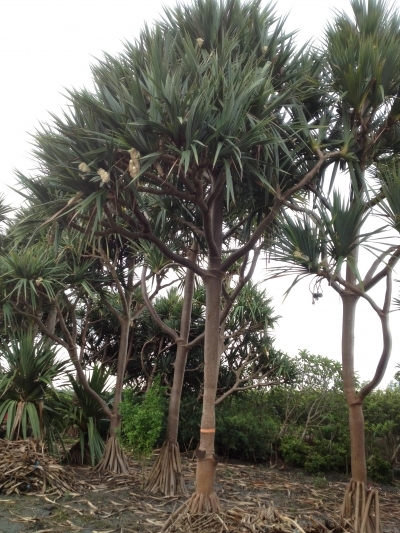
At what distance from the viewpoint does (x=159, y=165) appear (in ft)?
17.4

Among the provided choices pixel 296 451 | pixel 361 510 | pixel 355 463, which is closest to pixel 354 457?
pixel 355 463

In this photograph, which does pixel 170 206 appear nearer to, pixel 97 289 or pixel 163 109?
pixel 163 109

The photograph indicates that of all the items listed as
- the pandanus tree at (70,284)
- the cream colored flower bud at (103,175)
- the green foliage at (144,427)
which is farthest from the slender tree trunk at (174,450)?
the cream colored flower bud at (103,175)

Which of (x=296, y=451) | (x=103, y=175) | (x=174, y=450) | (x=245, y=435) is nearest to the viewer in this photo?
(x=103, y=175)

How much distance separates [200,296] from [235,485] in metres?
4.51

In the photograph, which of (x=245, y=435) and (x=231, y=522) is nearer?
(x=231, y=522)

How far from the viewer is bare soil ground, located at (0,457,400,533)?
4.96 metres

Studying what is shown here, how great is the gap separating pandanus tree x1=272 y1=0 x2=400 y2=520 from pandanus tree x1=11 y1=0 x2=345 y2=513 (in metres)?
0.29

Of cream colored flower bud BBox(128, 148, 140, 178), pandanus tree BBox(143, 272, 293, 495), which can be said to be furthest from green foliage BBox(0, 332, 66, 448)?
cream colored flower bud BBox(128, 148, 140, 178)

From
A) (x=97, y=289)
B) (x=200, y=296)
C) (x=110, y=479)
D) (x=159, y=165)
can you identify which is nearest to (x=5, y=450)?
(x=110, y=479)

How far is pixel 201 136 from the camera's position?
16.4 ft

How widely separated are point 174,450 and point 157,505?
0.90 metres

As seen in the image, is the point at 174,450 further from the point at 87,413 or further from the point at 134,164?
the point at 134,164

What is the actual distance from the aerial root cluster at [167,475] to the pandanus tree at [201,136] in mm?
1456
